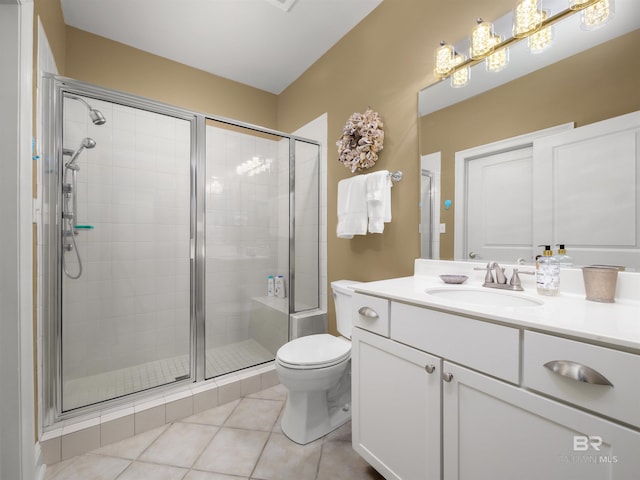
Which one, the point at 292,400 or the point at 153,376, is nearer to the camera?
the point at 292,400

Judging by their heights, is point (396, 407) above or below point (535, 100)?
below

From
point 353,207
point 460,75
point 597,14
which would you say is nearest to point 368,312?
point 353,207

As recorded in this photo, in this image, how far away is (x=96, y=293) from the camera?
5.83 ft

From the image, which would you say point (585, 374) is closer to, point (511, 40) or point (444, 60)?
point (511, 40)

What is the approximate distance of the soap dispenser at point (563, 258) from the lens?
108cm

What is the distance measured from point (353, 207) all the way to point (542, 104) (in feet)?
3.50

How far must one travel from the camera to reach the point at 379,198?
173 centimetres

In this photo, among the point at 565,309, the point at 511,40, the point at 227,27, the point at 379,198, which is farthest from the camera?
the point at 227,27

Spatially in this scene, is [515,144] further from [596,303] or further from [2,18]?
[2,18]

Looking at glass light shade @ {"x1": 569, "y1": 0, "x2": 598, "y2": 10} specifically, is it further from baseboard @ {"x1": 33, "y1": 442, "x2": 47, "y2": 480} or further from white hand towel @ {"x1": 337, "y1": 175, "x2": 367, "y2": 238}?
baseboard @ {"x1": 33, "y1": 442, "x2": 47, "y2": 480}

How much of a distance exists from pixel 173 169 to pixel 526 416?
225cm

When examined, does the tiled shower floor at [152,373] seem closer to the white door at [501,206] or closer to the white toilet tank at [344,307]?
the white toilet tank at [344,307]

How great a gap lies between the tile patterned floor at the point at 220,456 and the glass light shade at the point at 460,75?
192cm

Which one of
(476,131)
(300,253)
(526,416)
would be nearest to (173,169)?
(300,253)
